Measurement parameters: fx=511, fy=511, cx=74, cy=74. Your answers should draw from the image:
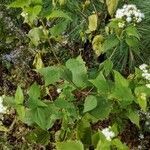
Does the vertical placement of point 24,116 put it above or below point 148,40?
above

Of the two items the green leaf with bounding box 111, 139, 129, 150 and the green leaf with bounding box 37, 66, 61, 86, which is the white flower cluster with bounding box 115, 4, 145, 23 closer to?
the green leaf with bounding box 37, 66, 61, 86

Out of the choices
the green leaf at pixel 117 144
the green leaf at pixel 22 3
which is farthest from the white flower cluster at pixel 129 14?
the green leaf at pixel 117 144

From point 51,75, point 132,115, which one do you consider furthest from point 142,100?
point 51,75

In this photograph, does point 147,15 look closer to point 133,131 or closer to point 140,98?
point 133,131

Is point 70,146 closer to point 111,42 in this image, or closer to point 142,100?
point 142,100

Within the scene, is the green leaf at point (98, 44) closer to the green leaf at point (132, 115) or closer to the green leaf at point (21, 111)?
the green leaf at point (132, 115)

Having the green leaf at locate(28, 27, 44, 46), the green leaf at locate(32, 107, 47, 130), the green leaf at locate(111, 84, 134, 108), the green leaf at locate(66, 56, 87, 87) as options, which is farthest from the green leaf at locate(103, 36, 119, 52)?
the green leaf at locate(32, 107, 47, 130)

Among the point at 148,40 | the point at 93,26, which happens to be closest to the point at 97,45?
the point at 93,26
